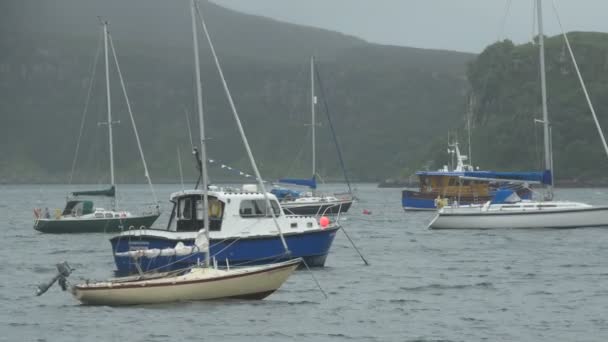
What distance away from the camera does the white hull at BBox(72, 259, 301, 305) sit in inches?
1454

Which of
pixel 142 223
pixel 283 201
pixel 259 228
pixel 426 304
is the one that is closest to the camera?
pixel 426 304

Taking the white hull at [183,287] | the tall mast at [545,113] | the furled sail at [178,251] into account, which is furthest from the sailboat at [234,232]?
the tall mast at [545,113]

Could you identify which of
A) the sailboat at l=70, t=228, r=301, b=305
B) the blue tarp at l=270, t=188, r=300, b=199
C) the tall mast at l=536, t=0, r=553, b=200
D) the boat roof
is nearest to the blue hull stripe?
the boat roof

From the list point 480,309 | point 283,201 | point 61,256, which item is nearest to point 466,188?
point 283,201

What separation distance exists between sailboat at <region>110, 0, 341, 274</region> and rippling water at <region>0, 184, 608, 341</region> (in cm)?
156

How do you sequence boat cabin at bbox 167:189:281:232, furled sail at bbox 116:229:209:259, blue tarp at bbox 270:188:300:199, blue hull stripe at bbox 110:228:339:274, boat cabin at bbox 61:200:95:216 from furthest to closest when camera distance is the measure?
blue tarp at bbox 270:188:300:199, boat cabin at bbox 61:200:95:216, boat cabin at bbox 167:189:281:232, blue hull stripe at bbox 110:228:339:274, furled sail at bbox 116:229:209:259

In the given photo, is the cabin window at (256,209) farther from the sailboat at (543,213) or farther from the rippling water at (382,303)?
the sailboat at (543,213)

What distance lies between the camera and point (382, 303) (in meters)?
41.7

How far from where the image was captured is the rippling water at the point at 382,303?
3519 cm

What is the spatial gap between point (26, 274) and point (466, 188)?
195ft

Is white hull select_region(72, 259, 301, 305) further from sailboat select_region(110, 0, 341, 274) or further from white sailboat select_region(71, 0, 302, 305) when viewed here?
sailboat select_region(110, 0, 341, 274)

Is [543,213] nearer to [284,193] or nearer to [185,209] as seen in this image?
[185,209]

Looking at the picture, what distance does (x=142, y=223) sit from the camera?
7231 centimetres

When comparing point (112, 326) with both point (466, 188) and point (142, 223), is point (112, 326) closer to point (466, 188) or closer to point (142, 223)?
point (142, 223)
